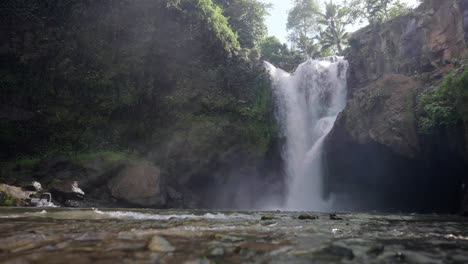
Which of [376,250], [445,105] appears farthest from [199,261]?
[445,105]

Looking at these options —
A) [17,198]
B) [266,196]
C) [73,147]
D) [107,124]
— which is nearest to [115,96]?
[107,124]

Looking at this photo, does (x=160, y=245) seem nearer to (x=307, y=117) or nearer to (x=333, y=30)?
(x=307, y=117)

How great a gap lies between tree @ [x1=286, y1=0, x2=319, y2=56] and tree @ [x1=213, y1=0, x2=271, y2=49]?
11.0 m

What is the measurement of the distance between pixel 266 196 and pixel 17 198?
13298 millimetres

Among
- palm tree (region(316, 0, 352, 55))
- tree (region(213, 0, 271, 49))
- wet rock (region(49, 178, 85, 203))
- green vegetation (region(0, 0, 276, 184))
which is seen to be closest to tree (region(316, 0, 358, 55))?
palm tree (region(316, 0, 352, 55))

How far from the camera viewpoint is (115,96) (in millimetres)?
17219

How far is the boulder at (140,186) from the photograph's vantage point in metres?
13.7

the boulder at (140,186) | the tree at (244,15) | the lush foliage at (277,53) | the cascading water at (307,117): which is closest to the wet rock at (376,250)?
the boulder at (140,186)

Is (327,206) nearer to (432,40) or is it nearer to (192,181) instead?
(192,181)

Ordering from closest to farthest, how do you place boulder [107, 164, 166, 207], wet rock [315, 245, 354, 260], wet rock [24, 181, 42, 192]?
wet rock [315, 245, 354, 260], wet rock [24, 181, 42, 192], boulder [107, 164, 166, 207]

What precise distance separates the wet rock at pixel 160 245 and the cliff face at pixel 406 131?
13.2 metres

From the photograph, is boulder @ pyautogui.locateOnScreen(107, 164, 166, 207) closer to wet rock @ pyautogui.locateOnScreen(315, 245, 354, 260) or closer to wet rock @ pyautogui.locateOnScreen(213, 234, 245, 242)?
wet rock @ pyautogui.locateOnScreen(213, 234, 245, 242)

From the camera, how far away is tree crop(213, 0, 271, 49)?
1177 inches

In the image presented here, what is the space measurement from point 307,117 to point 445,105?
9466mm
